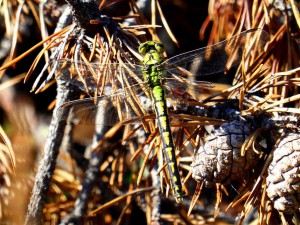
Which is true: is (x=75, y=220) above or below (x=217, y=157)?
below

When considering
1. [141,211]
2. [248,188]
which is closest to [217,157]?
[248,188]

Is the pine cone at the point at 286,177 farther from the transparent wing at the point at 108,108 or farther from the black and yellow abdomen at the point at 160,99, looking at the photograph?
the transparent wing at the point at 108,108

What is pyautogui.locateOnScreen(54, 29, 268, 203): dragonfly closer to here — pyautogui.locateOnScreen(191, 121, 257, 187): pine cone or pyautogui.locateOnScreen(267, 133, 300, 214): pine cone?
pyautogui.locateOnScreen(191, 121, 257, 187): pine cone

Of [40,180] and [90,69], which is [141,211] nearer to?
[40,180]

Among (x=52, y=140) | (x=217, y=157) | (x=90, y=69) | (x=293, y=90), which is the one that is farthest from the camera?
(x=293, y=90)

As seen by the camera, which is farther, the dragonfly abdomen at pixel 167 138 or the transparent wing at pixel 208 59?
the transparent wing at pixel 208 59

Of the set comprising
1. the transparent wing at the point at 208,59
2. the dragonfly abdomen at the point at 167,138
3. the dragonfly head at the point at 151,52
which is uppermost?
the dragonfly head at the point at 151,52

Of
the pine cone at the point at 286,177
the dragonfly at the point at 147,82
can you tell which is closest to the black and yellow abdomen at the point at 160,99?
the dragonfly at the point at 147,82
